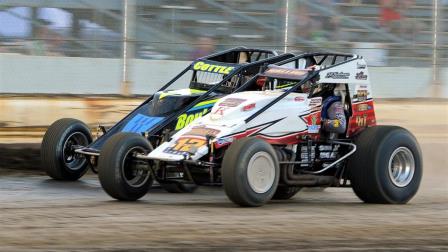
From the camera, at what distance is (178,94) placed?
33.7 ft

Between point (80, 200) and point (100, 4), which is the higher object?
point (100, 4)

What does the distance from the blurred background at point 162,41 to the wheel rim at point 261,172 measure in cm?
537

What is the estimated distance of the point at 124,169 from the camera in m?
8.59

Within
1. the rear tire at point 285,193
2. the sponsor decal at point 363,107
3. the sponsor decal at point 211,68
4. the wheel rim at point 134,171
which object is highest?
the sponsor decal at point 211,68

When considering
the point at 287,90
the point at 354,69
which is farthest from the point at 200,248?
the point at 354,69

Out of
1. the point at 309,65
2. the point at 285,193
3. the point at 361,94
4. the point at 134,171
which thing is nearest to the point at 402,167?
the point at 361,94

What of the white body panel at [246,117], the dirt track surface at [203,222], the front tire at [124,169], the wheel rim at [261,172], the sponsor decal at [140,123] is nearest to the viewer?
the dirt track surface at [203,222]

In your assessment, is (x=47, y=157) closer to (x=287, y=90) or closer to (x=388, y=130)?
(x=287, y=90)

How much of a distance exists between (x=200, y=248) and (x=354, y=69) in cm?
424

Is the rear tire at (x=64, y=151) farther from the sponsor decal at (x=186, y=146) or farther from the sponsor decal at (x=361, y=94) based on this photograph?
the sponsor decal at (x=361, y=94)

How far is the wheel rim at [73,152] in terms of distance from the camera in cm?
1047

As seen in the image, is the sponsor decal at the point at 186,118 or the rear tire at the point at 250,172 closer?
the rear tire at the point at 250,172

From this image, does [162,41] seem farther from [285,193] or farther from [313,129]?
[313,129]

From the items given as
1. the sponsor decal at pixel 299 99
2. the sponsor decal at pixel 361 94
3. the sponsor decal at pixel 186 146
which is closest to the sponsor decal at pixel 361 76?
the sponsor decal at pixel 361 94
